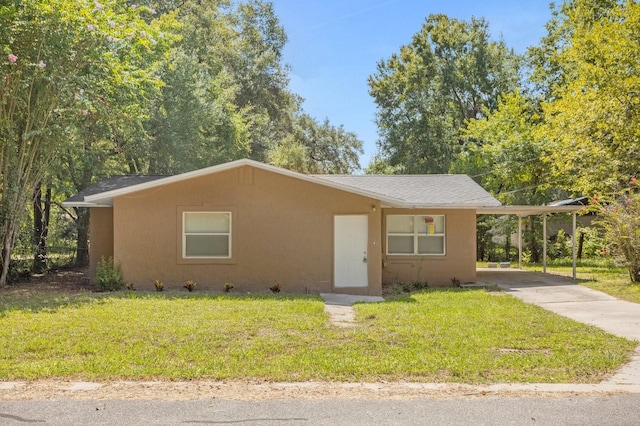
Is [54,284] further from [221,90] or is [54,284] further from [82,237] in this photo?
Result: [221,90]

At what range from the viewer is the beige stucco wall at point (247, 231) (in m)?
13.0

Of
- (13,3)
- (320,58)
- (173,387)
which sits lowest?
(173,387)

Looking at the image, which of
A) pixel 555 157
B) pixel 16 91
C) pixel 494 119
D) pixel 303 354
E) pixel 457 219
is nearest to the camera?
pixel 303 354

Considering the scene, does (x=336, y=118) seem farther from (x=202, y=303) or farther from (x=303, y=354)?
(x=303, y=354)

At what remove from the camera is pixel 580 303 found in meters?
11.2

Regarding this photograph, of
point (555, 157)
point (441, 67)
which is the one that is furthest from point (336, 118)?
point (555, 157)

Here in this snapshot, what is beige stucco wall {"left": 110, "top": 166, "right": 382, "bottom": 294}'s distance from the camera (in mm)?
13047

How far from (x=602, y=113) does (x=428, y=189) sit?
22.8 ft

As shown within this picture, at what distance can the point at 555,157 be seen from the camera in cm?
2150

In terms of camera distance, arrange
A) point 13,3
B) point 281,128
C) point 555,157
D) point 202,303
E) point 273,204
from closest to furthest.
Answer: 1. point 202,303
2. point 13,3
3. point 273,204
4. point 555,157
5. point 281,128

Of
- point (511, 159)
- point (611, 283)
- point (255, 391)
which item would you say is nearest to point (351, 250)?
point (611, 283)

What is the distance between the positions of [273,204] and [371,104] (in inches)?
904

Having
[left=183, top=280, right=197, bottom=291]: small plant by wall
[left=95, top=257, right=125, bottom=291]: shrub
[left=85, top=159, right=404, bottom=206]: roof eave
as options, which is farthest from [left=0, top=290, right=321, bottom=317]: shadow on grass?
[left=85, top=159, right=404, bottom=206]: roof eave

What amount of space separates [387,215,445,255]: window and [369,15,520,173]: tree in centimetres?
1579
